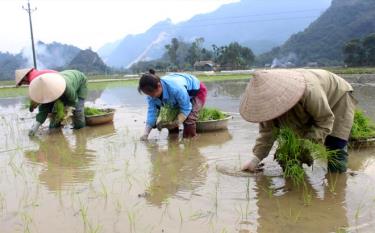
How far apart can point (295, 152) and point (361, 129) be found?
182 centimetres

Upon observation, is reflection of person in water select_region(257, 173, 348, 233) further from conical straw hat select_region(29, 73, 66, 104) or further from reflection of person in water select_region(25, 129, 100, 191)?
conical straw hat select_region(29, 73, 66, 104)

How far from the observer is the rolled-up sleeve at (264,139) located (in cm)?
374

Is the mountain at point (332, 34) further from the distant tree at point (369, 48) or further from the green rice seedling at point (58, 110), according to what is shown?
the green rice seedling at point (58, 110)

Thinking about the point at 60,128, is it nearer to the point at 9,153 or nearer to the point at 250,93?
the point at 9,153

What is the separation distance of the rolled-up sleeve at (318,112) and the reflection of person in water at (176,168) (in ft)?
3.40

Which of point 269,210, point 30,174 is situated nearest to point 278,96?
point 269,210

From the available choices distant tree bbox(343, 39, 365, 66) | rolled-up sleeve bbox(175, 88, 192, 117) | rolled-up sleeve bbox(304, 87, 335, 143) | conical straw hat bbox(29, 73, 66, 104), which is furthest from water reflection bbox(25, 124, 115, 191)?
distant tree bbox(343, 39, 365, 66)

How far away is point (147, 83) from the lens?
16.0ft

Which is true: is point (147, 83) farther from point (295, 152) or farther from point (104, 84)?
point (104, 84)

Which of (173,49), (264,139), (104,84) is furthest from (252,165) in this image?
(173,49)

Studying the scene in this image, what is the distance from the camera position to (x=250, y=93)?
3295mm

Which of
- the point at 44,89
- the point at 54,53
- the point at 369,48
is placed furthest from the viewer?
the point at 54,53

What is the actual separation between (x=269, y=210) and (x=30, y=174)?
2.42m

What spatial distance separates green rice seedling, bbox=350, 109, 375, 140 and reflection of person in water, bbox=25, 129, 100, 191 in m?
2.76
